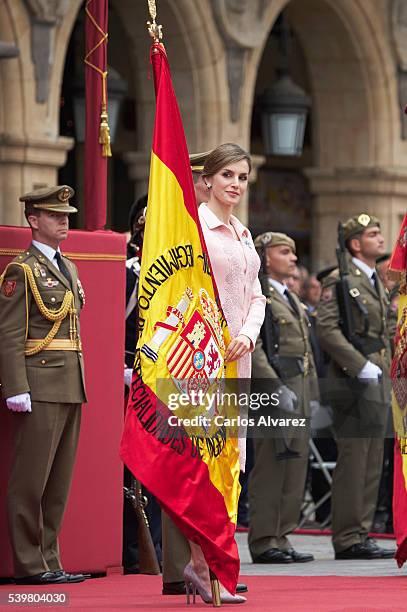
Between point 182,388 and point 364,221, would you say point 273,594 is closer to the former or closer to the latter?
point 182,388

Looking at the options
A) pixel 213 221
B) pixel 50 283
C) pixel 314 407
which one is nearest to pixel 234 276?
pixel 213 221

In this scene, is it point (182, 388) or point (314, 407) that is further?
point (314, 407)

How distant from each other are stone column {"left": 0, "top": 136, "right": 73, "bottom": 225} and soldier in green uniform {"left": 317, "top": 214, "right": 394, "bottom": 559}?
15.8 feet

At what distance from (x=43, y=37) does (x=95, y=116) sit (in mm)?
6445

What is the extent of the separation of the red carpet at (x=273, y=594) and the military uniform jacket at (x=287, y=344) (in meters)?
1.98

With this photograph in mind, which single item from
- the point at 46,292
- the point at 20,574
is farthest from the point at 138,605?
the point at 46,292

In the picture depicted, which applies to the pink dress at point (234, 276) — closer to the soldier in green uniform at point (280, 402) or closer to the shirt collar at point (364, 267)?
the soldier in green uniform at point (280, 402)

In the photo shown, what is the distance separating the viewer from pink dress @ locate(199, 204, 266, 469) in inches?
320

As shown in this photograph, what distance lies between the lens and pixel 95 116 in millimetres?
9898

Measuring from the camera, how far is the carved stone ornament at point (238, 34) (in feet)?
60.7

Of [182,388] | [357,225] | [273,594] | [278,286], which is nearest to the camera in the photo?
[182,388]

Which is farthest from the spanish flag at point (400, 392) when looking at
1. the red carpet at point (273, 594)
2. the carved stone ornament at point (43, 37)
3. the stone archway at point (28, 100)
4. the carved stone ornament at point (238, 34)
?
the carved stone ornament at point (238, 34)

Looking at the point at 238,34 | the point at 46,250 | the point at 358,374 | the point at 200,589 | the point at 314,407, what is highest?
the point at 238,34

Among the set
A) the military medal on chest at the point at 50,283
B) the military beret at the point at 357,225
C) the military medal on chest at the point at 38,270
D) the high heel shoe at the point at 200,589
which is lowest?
the high heel shoe at the point at 200,589
